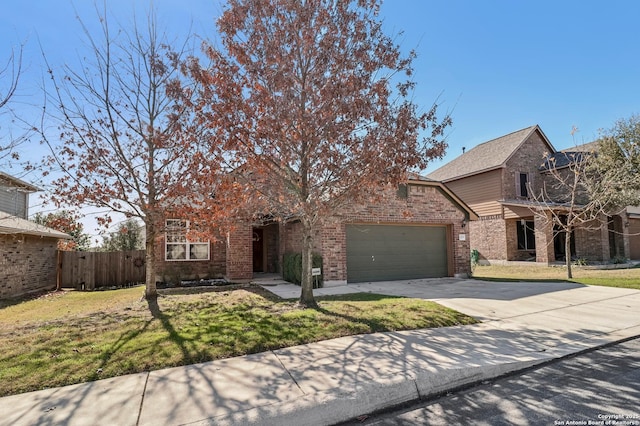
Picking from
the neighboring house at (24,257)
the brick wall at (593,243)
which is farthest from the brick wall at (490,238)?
the neighboring house at (24,257)

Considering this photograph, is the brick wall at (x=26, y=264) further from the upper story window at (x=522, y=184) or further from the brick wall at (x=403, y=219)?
the upper story window at (x=522, y=184)

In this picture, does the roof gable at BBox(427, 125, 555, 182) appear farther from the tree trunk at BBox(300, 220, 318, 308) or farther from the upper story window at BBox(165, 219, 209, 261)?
the upper story window at BBox(165, 219, 209, 261)

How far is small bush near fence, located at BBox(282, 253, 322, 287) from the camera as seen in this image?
12.0m

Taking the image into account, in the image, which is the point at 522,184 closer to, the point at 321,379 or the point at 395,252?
the point at 395,252

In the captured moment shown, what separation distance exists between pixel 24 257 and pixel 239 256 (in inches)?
307

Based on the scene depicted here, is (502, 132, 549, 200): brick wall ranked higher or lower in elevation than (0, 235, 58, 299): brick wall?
higher

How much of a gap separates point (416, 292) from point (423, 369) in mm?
6440

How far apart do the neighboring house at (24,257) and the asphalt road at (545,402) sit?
11.8 metres

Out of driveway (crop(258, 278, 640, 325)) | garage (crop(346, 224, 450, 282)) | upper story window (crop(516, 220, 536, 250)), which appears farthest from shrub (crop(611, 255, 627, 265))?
garage (crop(346, 224, 450, 282))

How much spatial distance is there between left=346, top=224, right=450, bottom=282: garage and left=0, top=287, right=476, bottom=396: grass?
3.17 meters

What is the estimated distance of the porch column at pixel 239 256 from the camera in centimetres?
1434

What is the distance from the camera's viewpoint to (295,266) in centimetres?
1265

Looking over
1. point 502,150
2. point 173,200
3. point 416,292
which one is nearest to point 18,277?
point 173,200

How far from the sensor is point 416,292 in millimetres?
10672
